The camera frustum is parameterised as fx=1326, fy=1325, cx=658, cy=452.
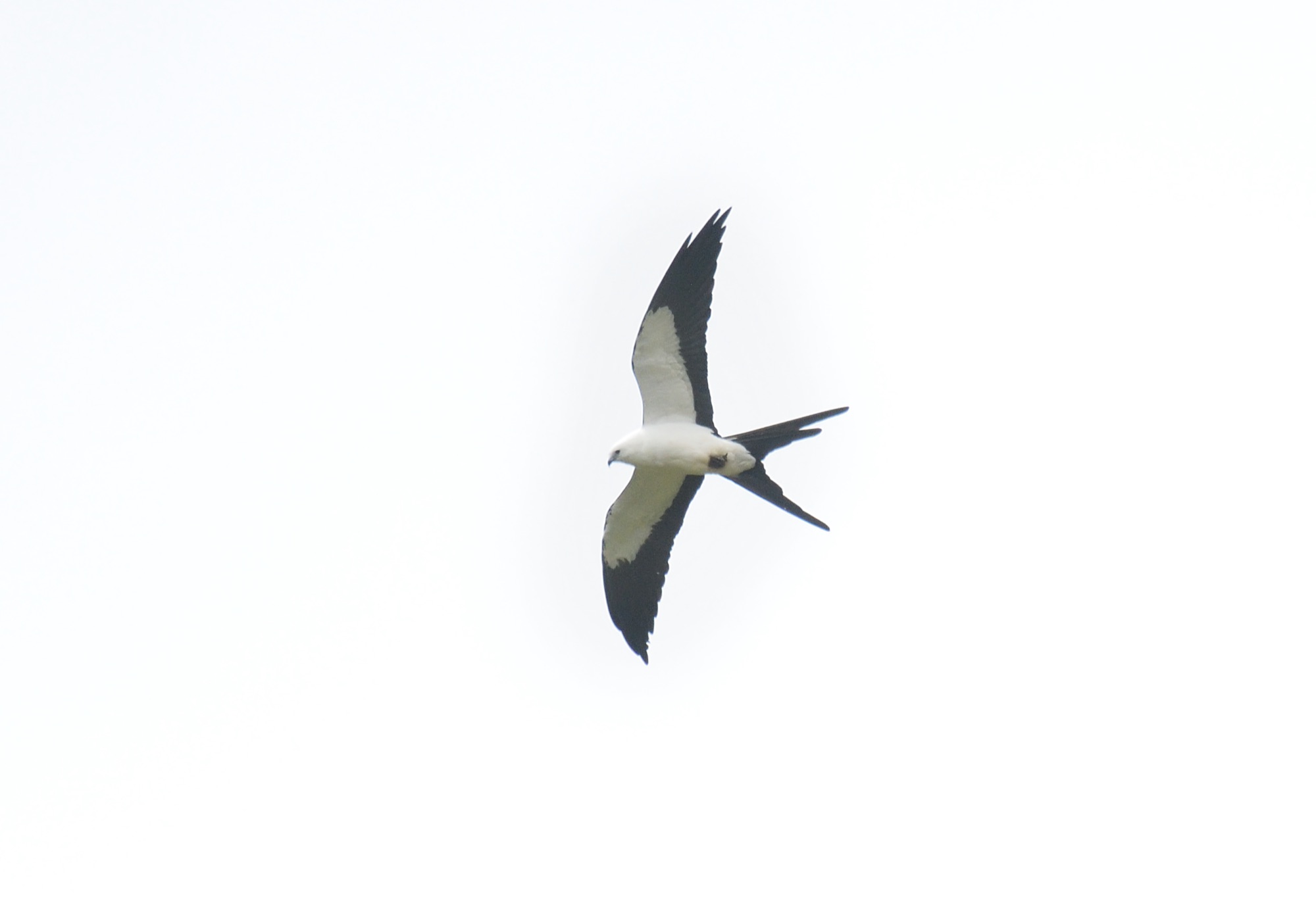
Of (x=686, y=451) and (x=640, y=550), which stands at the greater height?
(x=686, y=451)

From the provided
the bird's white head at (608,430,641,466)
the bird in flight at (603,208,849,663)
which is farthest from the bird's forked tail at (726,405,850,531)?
the bird's white head at (608,430,641,466)

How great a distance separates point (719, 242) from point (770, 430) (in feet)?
5.19

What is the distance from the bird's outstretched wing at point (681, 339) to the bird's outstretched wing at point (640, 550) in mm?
715

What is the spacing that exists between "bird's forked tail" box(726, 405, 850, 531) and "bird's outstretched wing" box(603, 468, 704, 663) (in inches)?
35.4

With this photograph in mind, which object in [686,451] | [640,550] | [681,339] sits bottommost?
[640,550]

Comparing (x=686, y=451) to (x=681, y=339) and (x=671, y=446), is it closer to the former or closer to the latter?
(x=671, y=446)

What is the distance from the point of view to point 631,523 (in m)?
11.5

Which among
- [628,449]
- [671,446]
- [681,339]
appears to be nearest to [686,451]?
[671,446]

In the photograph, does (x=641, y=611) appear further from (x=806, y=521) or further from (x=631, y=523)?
(x=806, y=521)

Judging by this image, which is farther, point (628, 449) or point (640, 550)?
point (640, 550)

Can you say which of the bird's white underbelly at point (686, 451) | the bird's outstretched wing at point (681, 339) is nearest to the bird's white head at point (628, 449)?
the bird's white underbelly at point (686, 451)

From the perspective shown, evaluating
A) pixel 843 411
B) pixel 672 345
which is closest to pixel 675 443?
pixel 672 345

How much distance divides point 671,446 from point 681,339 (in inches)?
34.2

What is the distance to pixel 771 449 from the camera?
406 inches
